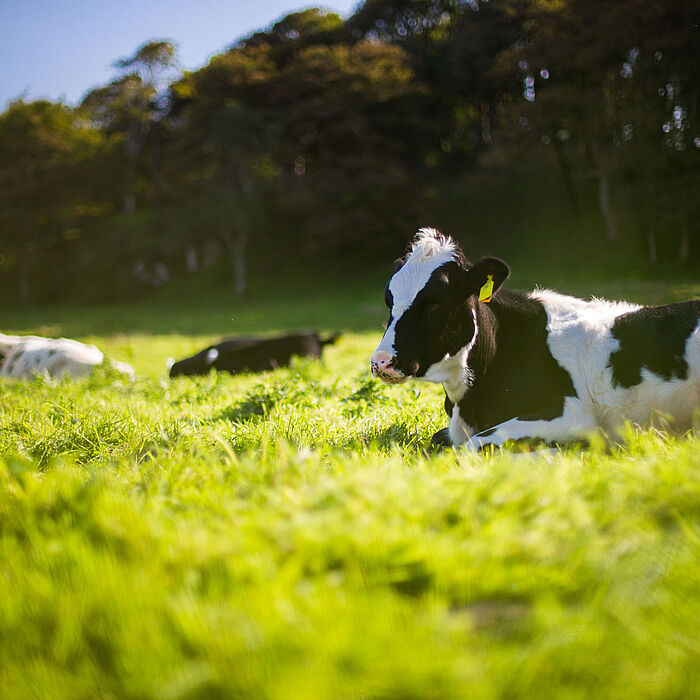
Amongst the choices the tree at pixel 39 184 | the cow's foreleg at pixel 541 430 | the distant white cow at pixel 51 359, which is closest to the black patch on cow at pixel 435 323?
the cow's foreleg at pixel 541 430

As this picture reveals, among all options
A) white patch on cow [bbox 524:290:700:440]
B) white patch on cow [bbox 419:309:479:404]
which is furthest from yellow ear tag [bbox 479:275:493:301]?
white patch on cow [bbox 524:290:700:440]

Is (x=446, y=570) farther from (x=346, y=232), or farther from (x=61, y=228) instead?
(x=61, y=228)

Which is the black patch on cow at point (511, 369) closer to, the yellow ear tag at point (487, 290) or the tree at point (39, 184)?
the yellow ear tag at point (487, 290)

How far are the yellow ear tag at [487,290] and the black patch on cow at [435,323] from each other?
122 mm

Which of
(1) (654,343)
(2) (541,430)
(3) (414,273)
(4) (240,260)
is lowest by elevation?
(2) (541,430)

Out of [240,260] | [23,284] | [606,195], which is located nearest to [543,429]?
[606,195]

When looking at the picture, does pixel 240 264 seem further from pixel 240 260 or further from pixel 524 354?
pixel 524 354

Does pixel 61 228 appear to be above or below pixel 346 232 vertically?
above

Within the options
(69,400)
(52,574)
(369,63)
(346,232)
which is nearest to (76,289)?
(346,232)

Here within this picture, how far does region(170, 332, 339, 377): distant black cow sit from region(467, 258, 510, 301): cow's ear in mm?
5843

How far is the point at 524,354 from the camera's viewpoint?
376 centimetres

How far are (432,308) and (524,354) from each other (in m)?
0.69

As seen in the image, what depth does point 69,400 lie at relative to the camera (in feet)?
18.4

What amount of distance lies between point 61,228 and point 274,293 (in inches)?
805
